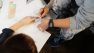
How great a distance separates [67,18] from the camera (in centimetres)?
128

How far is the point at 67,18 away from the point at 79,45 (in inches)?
13.4

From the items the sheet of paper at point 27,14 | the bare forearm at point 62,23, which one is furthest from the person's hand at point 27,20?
the bare forearm at point 62,23

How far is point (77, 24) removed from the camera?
1.23 m

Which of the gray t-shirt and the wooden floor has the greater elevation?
the gray t-shirt

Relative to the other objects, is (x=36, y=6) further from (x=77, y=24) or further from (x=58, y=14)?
(x=77, y=24)

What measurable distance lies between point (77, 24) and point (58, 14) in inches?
9.3

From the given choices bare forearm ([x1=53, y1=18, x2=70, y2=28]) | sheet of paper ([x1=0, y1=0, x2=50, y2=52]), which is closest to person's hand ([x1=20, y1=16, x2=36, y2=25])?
sheet of paper ([x1=0, y1=0, x2=50, y2=52])

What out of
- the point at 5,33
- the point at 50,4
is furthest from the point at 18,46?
the point at 50,4

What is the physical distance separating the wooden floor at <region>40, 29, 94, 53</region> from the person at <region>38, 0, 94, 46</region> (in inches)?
4.0

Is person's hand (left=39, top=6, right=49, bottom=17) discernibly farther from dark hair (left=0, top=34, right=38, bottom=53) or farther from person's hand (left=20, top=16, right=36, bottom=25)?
dark hair (left=0, top=34, right=38, bottom=53)

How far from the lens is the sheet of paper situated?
1223mm

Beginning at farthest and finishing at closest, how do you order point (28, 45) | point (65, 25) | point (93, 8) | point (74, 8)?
point (74, 8) < point (65, 25) < point (93, 8) < point (28, 45)

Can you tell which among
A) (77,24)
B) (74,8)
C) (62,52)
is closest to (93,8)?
→ (77,24)

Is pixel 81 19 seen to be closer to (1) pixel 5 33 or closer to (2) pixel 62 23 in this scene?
(2) pixel 62 23
